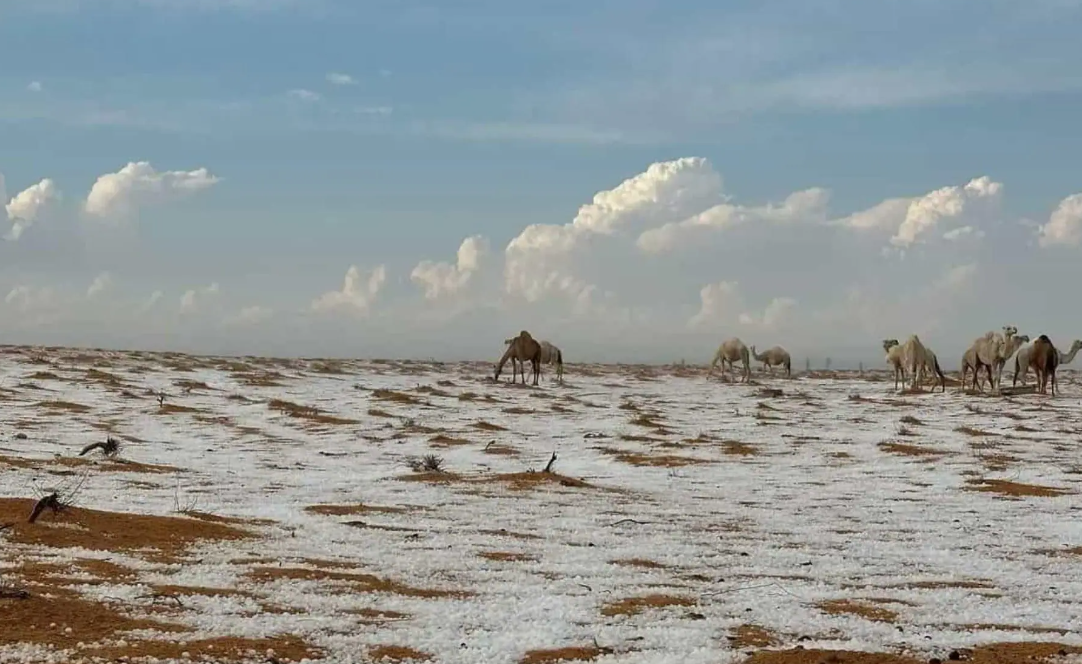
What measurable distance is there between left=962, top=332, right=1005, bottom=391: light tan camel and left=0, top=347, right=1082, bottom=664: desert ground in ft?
56.1

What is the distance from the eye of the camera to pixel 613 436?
882 inches

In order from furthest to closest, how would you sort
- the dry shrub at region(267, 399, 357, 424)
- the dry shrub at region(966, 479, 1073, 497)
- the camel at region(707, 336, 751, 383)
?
the camel at region(707, 336, 751, 383), the dry shrub at region(267, 399, 357, 424), the dry shrub at region(966, 479, 1073, 497)

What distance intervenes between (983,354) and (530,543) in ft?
116

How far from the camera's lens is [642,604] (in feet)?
24.2

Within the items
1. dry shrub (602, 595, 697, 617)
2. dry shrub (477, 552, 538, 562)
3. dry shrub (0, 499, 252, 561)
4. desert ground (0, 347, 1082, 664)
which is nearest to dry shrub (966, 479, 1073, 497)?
desert ground (0, 347, 1082, 664)

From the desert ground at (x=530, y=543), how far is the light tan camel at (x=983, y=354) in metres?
17.1

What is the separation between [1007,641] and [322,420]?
19.9 metres

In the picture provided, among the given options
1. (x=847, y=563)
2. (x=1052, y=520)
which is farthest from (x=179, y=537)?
(x=1052, y=520)

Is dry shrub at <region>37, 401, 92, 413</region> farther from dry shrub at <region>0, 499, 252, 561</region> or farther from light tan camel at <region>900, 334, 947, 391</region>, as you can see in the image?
light tan camel at <region>900, 334, 947, 391</region>

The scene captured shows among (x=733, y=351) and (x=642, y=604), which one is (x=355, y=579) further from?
(x=733, y=351)

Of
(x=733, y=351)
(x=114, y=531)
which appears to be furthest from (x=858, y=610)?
(x=733, y=351)

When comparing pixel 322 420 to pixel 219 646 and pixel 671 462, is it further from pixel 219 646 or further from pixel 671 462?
pixel 219 646

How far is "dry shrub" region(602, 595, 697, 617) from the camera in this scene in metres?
7.16

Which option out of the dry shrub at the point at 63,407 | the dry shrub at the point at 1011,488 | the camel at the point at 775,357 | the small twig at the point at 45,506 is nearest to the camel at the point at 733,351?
the camel at the point at 775,357
